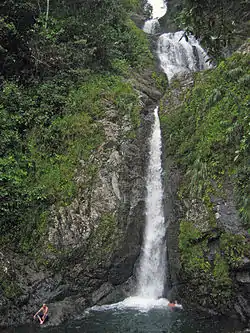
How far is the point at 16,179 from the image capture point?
10.5 m

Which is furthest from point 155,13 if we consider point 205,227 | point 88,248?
point 88,248

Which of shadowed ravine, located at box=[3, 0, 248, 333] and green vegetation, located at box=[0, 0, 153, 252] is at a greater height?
green vegetation, located at box=[0, 0, 153, 252]

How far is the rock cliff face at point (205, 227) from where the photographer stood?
30.0ft

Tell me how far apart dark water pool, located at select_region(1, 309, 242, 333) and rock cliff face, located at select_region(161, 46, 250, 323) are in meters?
0.49

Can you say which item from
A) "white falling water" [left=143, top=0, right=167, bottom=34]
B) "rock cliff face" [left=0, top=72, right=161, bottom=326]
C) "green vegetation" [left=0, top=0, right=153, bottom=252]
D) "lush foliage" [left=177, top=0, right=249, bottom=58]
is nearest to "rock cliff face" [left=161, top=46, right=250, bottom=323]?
"rock cliff face" [left=0, top=72, right=161, bottom=326]

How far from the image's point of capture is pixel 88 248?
10562 millimetres

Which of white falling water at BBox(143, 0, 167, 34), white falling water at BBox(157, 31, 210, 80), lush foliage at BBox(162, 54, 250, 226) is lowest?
lush foliage at BBox(162, 54, 250, 226)

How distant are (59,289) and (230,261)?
5230 mm

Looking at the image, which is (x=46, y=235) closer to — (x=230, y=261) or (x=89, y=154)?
(x=89, y=154)

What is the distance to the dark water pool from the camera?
8617 mm

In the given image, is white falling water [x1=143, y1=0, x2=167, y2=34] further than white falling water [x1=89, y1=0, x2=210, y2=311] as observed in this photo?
Yes

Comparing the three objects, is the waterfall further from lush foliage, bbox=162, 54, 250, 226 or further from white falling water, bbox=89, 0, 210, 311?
lush foliage, bbox=162, 54, 250, 226

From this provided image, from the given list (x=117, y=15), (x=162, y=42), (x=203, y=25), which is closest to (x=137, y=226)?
(x=203, y=25)

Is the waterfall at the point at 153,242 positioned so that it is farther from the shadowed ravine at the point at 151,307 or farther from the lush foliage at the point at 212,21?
the lush foliage at the point at 212,21
